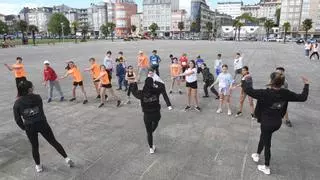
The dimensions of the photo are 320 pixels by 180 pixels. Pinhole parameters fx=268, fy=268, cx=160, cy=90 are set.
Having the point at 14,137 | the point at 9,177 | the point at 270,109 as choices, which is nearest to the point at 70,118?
the point at 14,137

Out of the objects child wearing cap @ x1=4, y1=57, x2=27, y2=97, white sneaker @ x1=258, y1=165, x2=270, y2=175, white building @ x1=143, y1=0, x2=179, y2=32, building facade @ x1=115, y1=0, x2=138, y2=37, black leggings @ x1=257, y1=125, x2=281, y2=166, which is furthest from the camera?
building facade @ x1=115, y1=0, x2=138, y2=37

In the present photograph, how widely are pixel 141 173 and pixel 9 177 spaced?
8.11ft

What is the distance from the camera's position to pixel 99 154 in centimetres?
Answer: 596

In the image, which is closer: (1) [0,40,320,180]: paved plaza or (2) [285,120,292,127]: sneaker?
(1) [0,40,320,180]: paved plaza

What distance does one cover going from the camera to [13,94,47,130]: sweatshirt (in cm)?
460

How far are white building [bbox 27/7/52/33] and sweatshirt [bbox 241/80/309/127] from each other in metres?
199

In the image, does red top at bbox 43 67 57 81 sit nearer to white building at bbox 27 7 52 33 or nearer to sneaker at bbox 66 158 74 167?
sneaker at bbox 66 158 74 167

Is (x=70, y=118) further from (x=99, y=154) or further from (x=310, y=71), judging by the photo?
(x=310, y=71)

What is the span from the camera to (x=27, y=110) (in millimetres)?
4621

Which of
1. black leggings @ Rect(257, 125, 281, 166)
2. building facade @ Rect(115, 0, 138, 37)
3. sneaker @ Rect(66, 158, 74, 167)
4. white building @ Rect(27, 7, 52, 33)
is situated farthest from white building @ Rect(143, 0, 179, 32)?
black leggings @ Rect(257, 125, 281, 166)

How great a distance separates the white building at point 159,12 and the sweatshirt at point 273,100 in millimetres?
143332

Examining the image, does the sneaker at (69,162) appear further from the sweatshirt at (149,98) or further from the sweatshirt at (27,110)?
the sweatshirt at (149,98)

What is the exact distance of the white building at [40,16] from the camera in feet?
607

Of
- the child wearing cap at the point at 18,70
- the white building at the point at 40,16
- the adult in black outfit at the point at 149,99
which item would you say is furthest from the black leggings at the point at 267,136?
the white building at the point at 40,16
